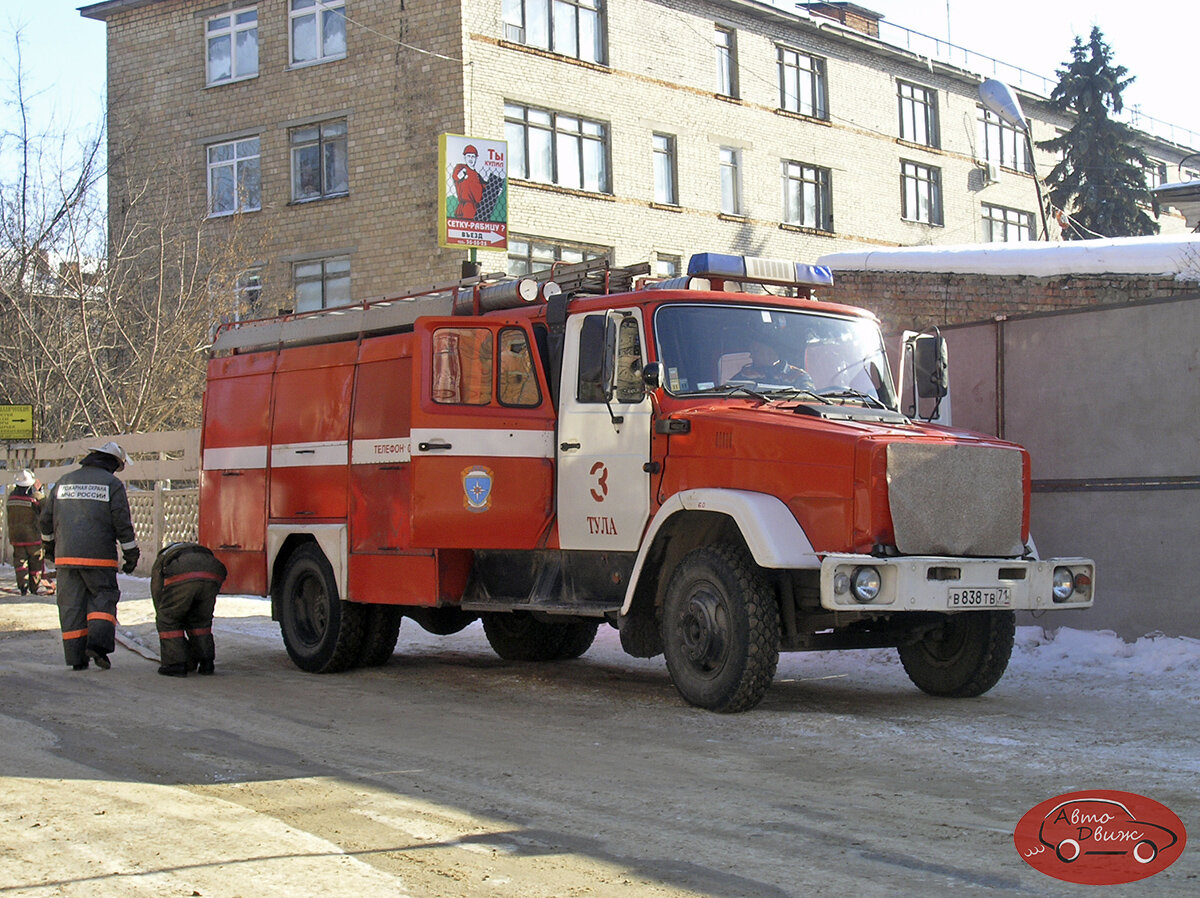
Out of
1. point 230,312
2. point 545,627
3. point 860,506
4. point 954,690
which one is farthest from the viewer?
point 230,312

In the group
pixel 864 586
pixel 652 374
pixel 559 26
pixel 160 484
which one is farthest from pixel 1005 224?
pixel 864 586

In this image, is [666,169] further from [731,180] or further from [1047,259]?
[1047,259]

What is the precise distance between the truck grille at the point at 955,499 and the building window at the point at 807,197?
89.5ft

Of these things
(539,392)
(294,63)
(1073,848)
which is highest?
(294,63)

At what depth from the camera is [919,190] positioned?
129ft

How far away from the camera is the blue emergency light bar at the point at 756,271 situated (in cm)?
909

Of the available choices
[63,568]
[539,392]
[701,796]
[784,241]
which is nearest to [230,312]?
[784,241]

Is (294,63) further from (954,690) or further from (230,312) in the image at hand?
(954,690)

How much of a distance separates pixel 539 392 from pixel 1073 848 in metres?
5.06

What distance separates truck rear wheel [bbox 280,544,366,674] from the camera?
10766 mm

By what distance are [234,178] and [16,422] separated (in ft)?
28.6

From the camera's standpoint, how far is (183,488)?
21875 mm

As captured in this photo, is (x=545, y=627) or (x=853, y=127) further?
(x=853, y=127)

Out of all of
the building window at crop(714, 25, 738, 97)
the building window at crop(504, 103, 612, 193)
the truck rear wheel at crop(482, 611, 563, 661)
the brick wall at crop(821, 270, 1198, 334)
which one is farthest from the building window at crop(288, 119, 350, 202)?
the truck rear wheel at crop(482, 611, 563, 661)
